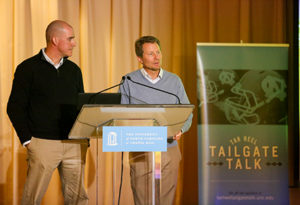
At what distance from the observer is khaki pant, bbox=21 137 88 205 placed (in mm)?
2924

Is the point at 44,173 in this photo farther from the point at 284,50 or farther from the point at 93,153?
the point at 284,50

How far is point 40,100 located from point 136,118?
1108 mm

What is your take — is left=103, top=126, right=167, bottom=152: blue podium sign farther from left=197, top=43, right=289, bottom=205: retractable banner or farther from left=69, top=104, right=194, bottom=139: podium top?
left=197, top=43, right=289, bottom=205: retractable banner

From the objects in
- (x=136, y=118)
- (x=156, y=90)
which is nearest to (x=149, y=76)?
(x=156, y=90)

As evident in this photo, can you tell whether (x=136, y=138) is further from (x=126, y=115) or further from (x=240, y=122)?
(x=240, y=122)

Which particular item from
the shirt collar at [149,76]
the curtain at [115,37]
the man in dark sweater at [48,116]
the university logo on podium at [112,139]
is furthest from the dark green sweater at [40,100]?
the curtain at [115,37]

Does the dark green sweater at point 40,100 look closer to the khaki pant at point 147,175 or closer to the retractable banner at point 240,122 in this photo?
the khaki pant at point 147,175

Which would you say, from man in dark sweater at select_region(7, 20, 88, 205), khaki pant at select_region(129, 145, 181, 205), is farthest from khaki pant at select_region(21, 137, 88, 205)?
khaki pant at select_region(129, 145, 181, 205)

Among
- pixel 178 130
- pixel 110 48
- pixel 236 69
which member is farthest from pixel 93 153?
pixel 178 130

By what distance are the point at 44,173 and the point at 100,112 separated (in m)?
1.14

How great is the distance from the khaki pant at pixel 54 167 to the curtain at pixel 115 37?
1259mm

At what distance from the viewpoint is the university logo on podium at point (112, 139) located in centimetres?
204

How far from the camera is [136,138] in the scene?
6.79ft

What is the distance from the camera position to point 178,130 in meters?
2.38
